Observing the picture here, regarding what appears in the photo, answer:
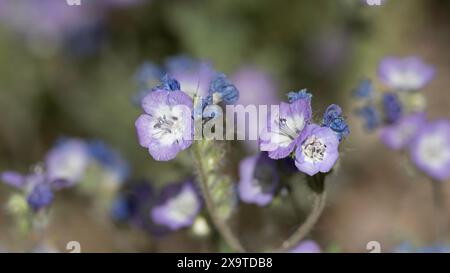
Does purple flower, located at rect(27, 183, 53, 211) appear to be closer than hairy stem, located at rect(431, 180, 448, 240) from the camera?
Yes

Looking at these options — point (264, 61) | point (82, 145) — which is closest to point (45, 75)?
point (82, 145)

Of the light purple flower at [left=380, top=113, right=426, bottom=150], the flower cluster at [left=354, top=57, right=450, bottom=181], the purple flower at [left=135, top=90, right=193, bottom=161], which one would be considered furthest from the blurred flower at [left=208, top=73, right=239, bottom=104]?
the light purple flower at [left=380, top=113, right=426, bottom=150]

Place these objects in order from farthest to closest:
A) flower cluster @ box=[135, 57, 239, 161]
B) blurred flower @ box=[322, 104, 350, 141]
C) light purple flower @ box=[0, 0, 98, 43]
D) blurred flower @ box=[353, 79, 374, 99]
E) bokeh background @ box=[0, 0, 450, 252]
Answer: light purple flower @ box=[0, 0, 98, 43]
bokeh background @ box=[0, 0, 450, 252]
blurred flower @ box=[353, 79, 374, 99]
flower cluster @ box=[135, 57, 239, 161]
blurred flower @ box=[322, 104, 350, 141]

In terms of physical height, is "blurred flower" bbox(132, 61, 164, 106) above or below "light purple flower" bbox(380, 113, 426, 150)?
above

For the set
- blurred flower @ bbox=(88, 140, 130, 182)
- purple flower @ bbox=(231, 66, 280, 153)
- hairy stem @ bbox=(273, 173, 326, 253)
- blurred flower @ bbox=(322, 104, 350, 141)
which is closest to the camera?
blurred flower @ bbox=(322, 104, 350, 141)

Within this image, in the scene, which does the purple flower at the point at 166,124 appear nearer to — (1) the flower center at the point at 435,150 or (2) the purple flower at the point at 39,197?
(2) the purple flower at the point at 39,197

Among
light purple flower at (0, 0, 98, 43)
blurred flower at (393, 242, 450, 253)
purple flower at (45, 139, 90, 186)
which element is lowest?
blurred flower at (393, 242, 450, 253)

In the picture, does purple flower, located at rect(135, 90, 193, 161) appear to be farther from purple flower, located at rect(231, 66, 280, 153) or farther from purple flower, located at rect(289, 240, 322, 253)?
purple flower, located at rect(231, 66, 280, 153)

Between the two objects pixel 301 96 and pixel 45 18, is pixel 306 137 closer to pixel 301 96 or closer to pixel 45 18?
pixel 301 96
